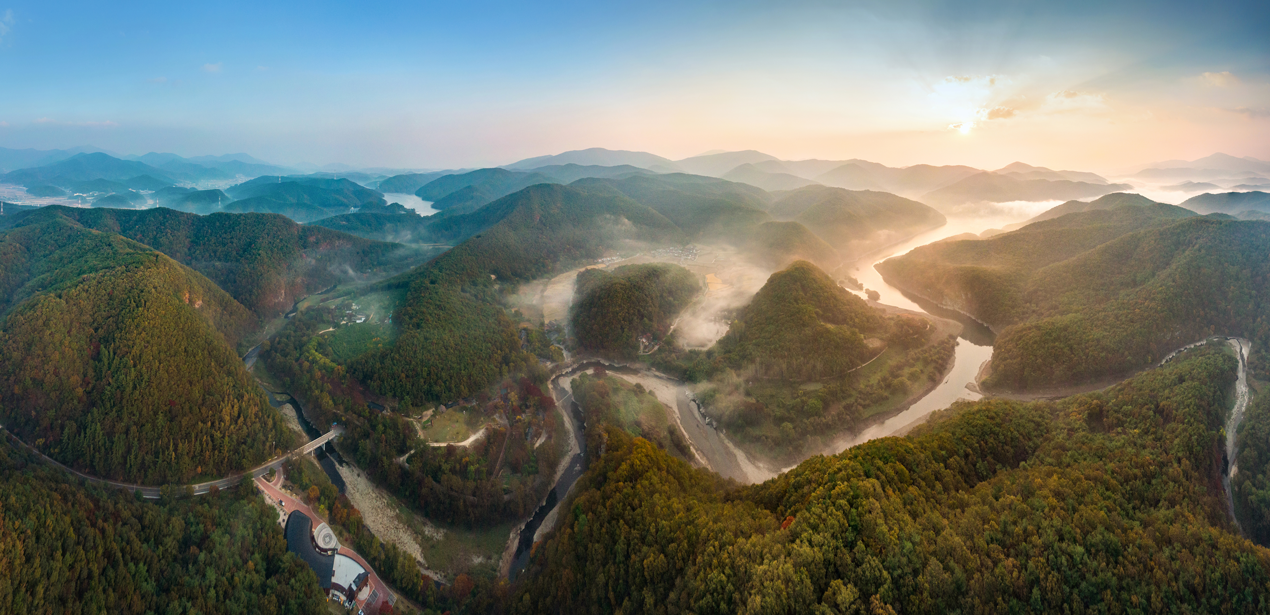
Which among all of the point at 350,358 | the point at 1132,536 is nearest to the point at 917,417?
the point at 1132,536

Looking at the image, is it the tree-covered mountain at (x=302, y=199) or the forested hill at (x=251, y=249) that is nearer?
the forested hill at (x=251, y=249)

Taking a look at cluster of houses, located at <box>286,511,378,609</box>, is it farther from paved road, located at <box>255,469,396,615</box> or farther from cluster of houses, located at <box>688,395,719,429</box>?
cluster of houses, located at <box>688,395,719,429</box>

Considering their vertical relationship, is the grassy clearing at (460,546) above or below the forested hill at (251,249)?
below

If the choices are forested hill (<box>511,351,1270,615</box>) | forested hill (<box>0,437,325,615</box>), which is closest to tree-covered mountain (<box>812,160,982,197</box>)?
forested hill (<box>511,351,1270,615</box>)

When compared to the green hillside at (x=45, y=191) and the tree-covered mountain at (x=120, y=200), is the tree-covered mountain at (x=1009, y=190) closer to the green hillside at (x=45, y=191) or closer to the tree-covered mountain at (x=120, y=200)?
the tree-covered mountain at (x=120, y=200)

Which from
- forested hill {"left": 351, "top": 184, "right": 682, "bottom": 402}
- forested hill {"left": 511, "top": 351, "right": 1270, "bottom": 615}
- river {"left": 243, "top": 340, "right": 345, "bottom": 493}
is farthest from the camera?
forested hill {"left": 351, "top": 184, "right": 682, "bottom": 402}

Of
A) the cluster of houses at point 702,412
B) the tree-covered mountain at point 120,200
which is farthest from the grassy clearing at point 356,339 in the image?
the tree-covered mountain at point 120,200
